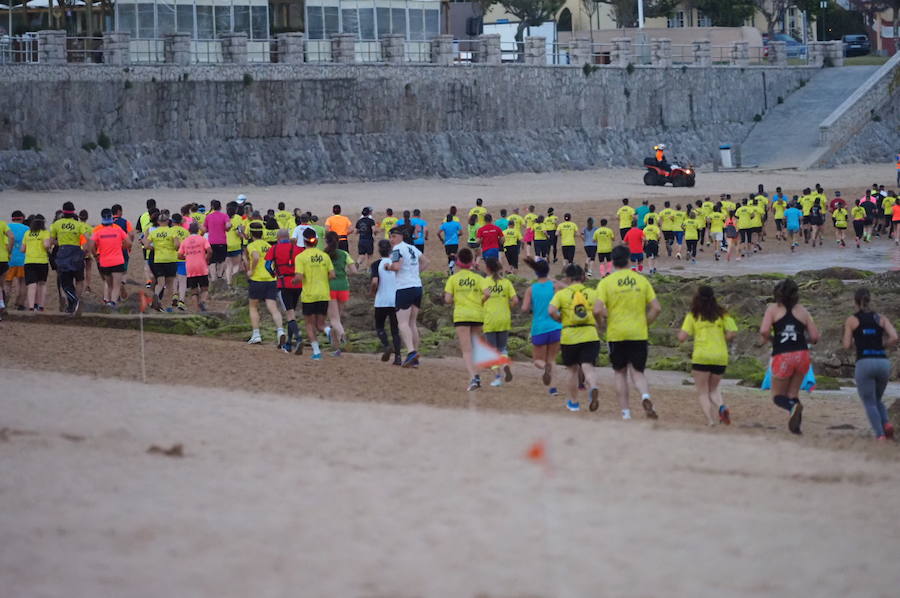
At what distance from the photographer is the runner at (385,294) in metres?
16.0

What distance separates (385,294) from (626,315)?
4211 millimetres

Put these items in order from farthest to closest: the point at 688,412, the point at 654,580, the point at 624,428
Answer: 1. the point at 688,412
2. the point at 624,428
3. the point at 654,580

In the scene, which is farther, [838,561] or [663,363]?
[663,363]

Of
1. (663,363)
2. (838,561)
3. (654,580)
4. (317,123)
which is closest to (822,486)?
(838,561)

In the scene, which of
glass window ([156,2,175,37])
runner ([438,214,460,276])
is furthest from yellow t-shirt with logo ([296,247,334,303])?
glass window ([156,2,175,37])

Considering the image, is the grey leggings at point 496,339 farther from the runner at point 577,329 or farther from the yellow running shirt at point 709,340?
the yellow running shirt at point 709,340

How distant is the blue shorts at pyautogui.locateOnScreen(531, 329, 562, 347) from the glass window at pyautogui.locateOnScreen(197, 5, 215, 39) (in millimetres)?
29035

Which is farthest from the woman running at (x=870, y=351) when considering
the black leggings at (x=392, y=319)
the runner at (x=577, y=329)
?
the black leggings at (x=392, y=319)

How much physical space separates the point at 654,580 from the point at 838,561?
1146 millimetres

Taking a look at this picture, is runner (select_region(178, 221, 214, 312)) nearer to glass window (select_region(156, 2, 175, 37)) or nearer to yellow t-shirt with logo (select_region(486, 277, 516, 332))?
yellow t-shirt with logo (select_region(486, 277, 516, 332))

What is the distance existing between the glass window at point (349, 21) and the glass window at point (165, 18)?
20.0 ft

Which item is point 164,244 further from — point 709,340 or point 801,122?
point 801,122

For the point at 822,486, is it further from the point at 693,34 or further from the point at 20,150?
the point at 693,34

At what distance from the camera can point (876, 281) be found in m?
24.3
